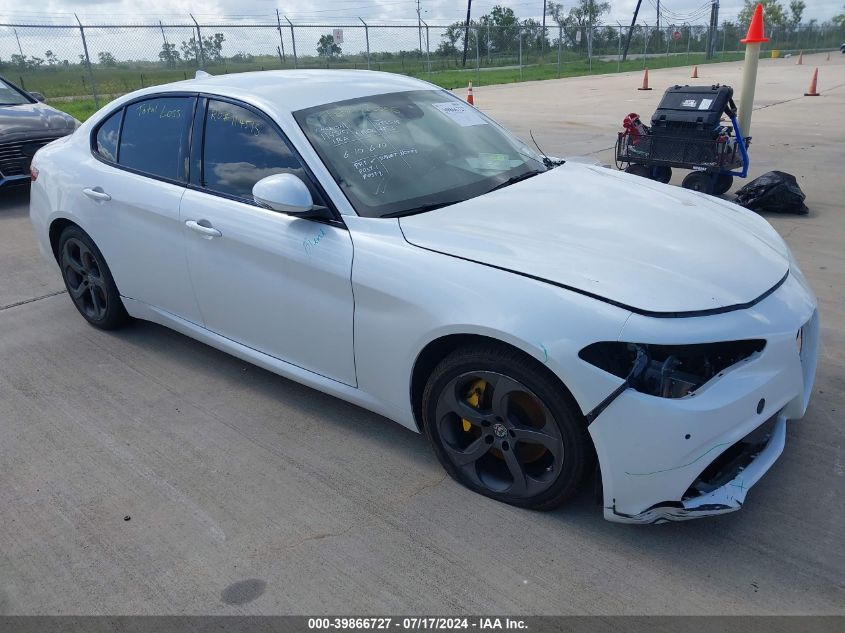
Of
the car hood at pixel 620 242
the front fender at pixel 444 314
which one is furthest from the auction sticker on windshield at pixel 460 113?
the front fender at pixel 444 314

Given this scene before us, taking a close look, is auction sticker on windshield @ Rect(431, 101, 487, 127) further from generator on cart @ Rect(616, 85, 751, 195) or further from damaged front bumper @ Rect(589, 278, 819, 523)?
generator on cart @ Rect(616, 85, 751, 195)

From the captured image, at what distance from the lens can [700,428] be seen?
92.0 inches

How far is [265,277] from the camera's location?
3330mm

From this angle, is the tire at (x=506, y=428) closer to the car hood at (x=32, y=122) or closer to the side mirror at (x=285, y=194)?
the side mirror at (x=285, y=194)

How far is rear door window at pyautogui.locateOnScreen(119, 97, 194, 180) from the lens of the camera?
12.5 ft

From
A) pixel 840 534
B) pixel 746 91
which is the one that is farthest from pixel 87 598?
pixel 746 91

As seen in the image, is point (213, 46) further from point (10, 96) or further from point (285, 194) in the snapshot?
point (285, 194)

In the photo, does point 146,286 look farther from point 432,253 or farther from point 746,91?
point 746,91

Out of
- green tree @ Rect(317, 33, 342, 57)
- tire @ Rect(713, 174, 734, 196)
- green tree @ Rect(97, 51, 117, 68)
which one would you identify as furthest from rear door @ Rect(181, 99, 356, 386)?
green tree @ Rect(317, 33, 342, 57)

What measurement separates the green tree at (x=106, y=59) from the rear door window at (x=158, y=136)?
52.7 ft

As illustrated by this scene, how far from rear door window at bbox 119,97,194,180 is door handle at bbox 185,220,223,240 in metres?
0.33

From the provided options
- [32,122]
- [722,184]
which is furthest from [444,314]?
[32,122]

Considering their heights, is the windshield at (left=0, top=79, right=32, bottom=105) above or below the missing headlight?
above

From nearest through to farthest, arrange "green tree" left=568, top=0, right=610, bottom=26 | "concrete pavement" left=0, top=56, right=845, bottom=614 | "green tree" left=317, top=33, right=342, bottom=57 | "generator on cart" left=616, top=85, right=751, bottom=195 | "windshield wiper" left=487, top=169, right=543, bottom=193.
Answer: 1. "concrete pavement" left=0, top=56, right=845, bottom=614
2. "windshield wiper" left=487, top=169, right=543, bottom=193
3. "generator on cart" left=616, top=85, right=751, bottom=195
4. "green tree" left=317, top=33, right=342, bottom=57
5. "green tree" left=568, top=0, right=610, bottom=26
